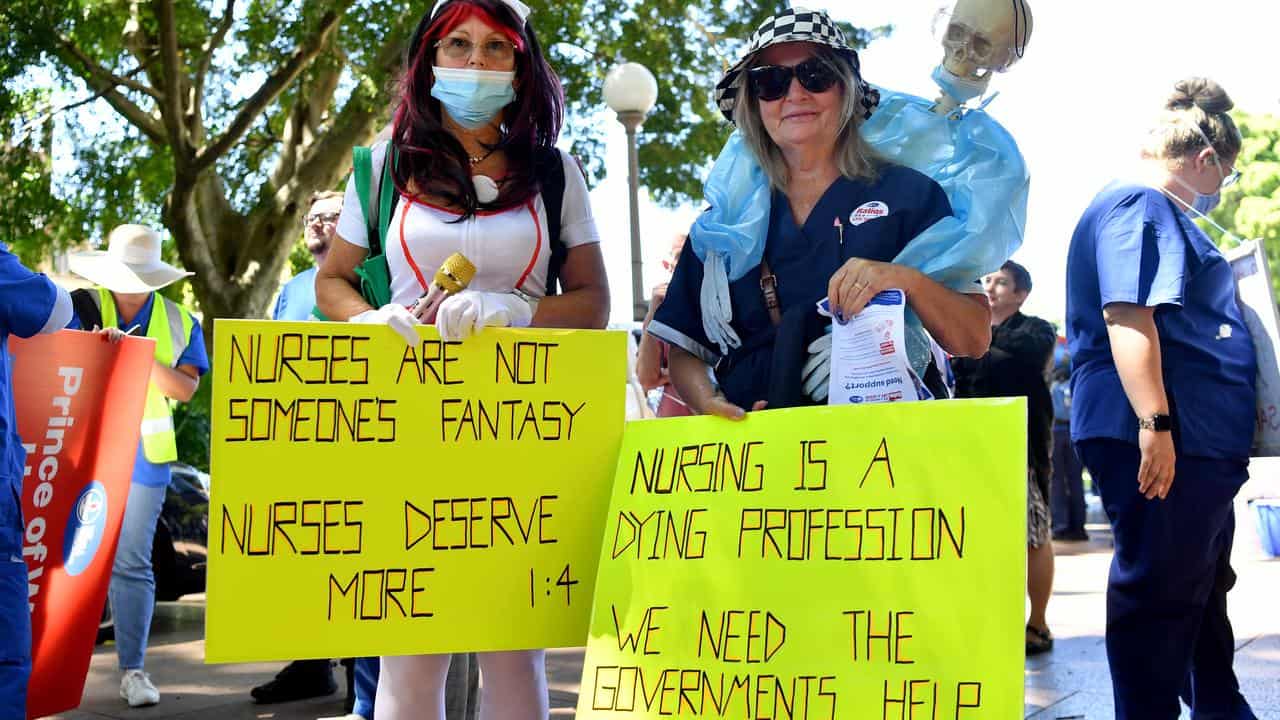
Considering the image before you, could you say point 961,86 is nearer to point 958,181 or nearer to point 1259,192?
point 958,181

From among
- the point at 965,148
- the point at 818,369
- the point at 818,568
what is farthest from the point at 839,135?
the point at 818,568

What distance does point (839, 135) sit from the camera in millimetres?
2668

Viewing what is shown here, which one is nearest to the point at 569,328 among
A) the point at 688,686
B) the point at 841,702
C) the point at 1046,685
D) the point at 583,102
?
the point at 688,686

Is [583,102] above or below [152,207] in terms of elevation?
above

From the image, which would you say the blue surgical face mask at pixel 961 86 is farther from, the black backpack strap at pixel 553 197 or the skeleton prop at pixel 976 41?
the black backpack strap at pixel 553 197

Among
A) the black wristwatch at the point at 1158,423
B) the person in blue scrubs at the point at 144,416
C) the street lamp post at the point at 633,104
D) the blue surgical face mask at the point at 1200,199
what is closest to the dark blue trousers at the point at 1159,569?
the black wristwatch at the point at 1158,423

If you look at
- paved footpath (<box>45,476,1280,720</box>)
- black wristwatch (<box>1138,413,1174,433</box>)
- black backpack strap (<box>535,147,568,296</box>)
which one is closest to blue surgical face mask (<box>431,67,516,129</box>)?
black backpack strap (<box>535,147,568,296</box>)

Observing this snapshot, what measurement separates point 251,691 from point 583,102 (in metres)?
10.1

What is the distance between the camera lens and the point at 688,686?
2.36 m

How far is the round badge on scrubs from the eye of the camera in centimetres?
253

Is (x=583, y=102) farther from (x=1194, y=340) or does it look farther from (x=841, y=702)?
(x=841, y=702)

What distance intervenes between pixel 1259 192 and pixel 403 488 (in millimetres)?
43619

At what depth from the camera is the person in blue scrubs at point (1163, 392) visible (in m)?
3.38

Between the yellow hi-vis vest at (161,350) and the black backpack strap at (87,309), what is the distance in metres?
0.02
